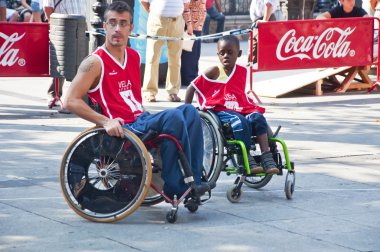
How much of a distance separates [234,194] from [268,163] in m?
0.41

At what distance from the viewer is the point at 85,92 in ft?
22.8

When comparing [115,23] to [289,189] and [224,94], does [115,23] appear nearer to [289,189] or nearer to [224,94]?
[224,94]

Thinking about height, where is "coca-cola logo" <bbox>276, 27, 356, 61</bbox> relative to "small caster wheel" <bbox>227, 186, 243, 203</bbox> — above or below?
above

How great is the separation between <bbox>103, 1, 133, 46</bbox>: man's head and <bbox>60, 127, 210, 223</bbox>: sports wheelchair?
70cm

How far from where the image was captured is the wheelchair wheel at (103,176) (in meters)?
6.77

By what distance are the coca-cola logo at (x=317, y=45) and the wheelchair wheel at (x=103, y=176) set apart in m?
7.49

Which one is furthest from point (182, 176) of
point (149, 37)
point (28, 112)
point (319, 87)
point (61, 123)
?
point (319, 87)

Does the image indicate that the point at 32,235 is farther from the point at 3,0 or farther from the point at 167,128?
the point at 3,0

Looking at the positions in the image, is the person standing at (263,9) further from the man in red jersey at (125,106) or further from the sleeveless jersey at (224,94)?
the man in red jersey at (125,106)

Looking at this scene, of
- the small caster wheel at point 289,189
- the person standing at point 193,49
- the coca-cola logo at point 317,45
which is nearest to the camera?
the small caster wheel at point 289,189

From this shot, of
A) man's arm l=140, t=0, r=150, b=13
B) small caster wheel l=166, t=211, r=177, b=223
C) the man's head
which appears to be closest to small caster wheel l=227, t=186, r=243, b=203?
small caster wheel l=166, t=211, r=177, b=223

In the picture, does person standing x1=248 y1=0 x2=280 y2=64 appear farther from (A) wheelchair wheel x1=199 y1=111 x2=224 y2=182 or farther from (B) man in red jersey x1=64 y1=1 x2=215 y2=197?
(B) man in red jersey x1=64 y1=1 x2=215 y2=197

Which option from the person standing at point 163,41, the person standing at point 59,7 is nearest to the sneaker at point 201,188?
the person standing at point 59,7

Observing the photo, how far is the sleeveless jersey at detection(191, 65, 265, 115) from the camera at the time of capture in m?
8.01
